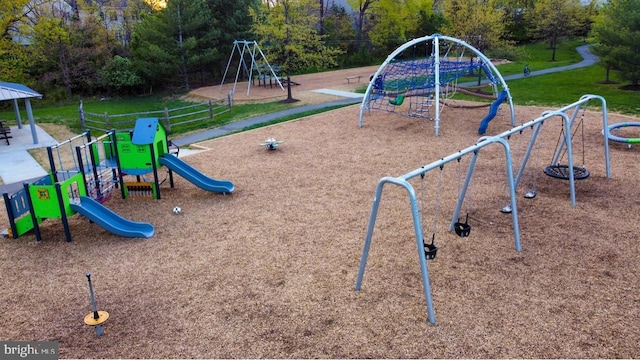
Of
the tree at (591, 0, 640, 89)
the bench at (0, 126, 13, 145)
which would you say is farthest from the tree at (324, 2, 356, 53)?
the bench at (0, 126, 13, 145)

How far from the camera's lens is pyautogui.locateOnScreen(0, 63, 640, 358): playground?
16.9ft

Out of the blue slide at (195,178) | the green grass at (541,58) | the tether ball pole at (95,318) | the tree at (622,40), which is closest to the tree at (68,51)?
the blue slide at (195,178)

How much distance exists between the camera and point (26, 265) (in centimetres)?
701

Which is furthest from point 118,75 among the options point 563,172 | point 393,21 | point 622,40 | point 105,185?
point 622,40

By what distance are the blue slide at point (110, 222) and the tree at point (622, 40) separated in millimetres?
20647

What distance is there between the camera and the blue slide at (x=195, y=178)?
957cm

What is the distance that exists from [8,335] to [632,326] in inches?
283

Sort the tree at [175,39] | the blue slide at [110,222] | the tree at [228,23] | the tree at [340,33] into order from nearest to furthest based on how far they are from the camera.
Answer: the blue slide at [110,222], the tree at [175,39], the tree at [228,23], the tree at [340,33]

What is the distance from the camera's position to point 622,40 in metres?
19.9

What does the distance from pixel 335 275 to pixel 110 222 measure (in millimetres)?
4014

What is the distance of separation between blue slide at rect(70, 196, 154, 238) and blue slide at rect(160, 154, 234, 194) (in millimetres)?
1789

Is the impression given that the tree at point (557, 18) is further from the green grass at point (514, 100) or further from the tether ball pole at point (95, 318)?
the tether ball pole at point (95, 318)

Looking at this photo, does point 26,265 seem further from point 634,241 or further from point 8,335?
point 634,241

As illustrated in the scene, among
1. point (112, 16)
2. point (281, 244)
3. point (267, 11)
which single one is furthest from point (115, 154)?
point (112, 16)
